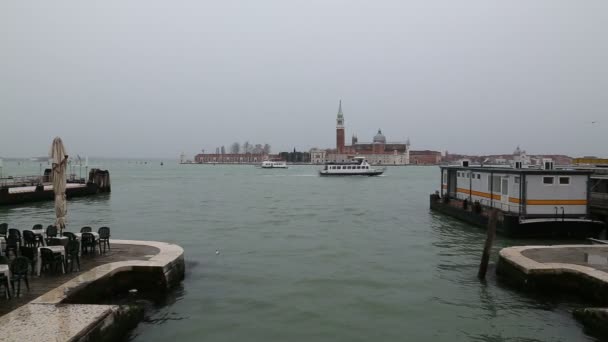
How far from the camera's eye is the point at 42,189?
44031mm

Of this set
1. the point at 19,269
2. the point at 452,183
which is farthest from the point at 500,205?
the point at 19,269

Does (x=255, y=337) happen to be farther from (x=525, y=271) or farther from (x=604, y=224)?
(x=604, y=224)

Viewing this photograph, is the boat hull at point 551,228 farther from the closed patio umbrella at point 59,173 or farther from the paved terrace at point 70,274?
the closed patio umbrella at point 59,173

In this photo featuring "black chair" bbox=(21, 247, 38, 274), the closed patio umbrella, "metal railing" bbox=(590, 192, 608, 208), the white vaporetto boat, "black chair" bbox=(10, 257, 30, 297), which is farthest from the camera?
the white vaporetto boat

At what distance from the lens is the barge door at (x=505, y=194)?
78.5 feet

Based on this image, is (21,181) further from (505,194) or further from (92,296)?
(505,194)

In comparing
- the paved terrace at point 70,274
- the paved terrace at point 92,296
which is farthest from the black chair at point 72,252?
the paved terrace at point 92,296

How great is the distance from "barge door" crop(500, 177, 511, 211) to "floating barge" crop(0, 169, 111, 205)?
110 feet

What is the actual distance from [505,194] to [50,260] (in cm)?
2110

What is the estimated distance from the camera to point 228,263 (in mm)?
16812

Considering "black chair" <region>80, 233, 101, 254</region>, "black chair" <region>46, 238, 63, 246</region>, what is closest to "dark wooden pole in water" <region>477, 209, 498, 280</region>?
"black chair" <region>80, 233, 101, 254</region>

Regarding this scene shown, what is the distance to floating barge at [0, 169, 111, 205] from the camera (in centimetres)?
4044

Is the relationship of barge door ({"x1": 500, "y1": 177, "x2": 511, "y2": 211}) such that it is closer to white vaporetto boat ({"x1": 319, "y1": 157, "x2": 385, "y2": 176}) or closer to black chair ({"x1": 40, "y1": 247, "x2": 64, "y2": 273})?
black chair ({"x1": 40, "y1": 247, "x2": 64, "y2": 273})

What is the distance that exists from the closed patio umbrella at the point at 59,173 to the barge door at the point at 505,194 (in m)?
20.2
